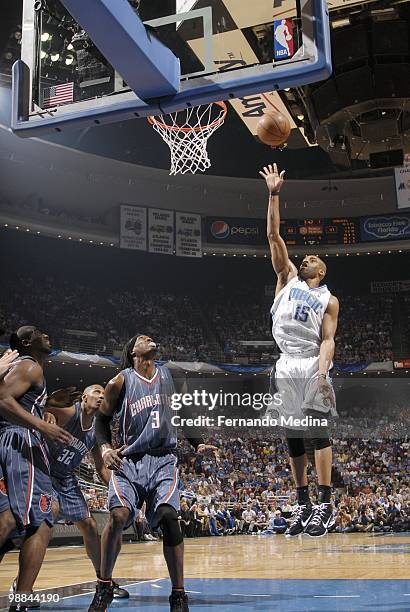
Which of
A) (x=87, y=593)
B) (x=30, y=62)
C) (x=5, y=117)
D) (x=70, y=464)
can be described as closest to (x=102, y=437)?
(x=70, y=464)

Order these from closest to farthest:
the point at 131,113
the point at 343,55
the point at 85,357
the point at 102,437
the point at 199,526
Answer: the point at 131,113, the point at 102,437, the point at 343,55, the point at 199,526, the point at 85,357

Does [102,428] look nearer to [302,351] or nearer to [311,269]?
[302,351]

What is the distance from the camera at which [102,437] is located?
5.20 metres

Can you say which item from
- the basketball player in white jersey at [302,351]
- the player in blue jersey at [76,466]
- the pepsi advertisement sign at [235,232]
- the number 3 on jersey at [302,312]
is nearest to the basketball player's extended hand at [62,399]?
the player in blue jersey at [76,466]

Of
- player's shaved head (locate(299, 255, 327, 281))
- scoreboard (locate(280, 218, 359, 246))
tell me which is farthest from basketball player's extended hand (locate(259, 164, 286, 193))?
scoreboard (locate(280, 218, 359, 246))

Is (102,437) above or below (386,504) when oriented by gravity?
above

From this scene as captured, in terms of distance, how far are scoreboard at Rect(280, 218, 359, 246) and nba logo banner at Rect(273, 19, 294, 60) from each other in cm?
1652

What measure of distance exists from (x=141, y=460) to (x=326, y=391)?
72.3 inches

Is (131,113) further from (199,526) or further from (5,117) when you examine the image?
(5,117)

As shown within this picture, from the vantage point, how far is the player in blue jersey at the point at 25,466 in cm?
420

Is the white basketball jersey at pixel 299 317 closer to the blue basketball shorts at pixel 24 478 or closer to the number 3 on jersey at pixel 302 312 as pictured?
the number 3 on jersey at pixel 302 312

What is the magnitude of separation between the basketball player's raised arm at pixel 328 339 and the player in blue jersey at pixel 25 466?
7.89 feet

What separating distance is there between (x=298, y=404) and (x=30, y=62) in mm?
3609

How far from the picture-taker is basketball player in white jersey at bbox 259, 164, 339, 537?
19.0ft
